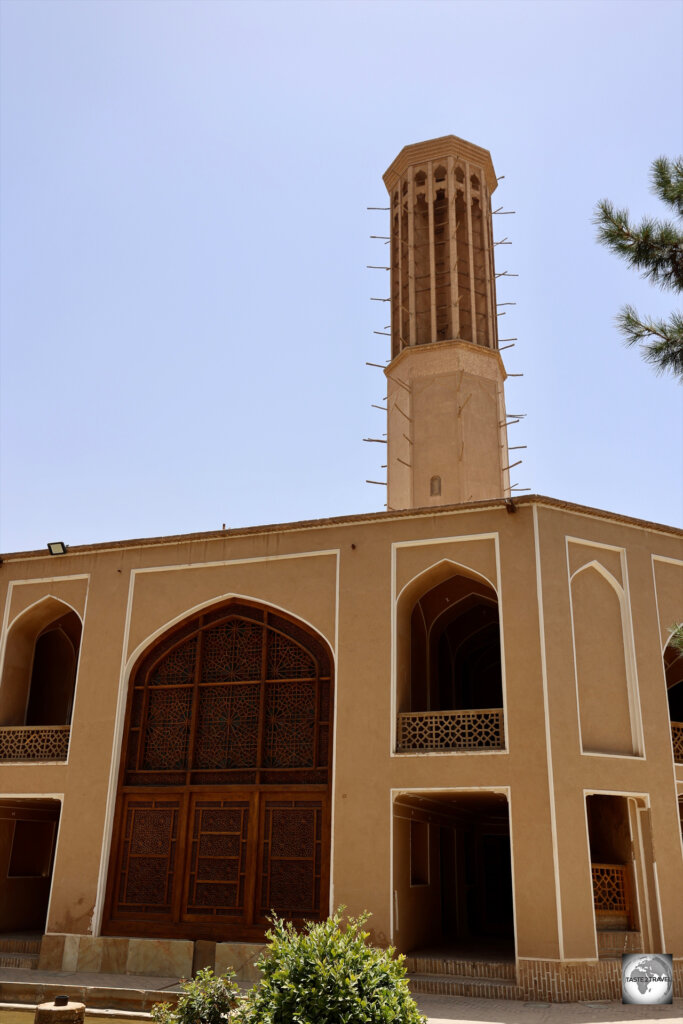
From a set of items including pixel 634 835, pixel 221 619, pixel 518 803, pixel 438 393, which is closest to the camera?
pixel 518 803

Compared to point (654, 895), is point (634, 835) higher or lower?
higher

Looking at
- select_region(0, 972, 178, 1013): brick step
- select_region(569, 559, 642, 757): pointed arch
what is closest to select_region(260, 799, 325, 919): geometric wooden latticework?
select_region(0, 972, 178, 1013): brick step

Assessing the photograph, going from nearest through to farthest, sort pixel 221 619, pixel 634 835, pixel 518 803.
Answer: pixel 518 803 < pixel 634 835 < pixel 221 619

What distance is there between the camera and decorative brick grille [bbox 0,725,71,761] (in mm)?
14203

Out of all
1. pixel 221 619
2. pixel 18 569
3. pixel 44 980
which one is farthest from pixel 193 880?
pixel 18 569

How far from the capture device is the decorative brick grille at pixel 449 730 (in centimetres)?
1217

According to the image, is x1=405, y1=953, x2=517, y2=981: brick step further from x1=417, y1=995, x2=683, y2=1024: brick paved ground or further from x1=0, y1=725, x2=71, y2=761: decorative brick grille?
x1=0, y1=725, x2=71, y2=761: decorative brick grille

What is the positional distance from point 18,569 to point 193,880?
6146mm

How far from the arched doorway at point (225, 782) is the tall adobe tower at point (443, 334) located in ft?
23.0

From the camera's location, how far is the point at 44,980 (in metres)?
11.7

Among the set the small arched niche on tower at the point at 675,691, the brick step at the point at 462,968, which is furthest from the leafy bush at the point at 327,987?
the small arched niche on tower at the point at 675,691

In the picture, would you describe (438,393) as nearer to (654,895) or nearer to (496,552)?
(496,552)

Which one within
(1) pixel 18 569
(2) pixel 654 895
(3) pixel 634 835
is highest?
(1) pixel 18 569

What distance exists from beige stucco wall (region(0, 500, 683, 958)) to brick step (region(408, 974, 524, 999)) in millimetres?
557
